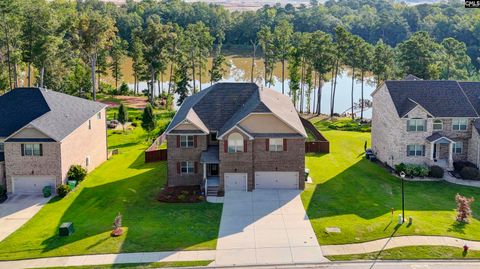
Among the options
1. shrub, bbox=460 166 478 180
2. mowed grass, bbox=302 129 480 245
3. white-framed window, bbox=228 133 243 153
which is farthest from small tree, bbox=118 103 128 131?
shrub, bbox=460 166 478 180

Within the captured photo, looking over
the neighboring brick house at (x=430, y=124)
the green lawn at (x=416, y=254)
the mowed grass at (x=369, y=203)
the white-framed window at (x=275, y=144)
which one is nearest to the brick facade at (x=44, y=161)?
the white-framed window at (x=275, y=144)

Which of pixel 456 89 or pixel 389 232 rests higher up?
pixel 456 89

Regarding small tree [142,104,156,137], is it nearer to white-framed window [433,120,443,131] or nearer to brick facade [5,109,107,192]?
brick facade [5,109,107,192]

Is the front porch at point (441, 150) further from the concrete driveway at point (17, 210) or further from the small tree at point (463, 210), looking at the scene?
the concrete driveway at point (17, 210)

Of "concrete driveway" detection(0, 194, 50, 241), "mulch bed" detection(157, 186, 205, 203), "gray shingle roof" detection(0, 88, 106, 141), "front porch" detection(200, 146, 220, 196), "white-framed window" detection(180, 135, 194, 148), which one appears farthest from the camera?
"white-framed window" detection(180, 135, 194, 148)

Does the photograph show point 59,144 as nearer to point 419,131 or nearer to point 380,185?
point 380,185

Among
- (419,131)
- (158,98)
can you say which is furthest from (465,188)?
(158,98)

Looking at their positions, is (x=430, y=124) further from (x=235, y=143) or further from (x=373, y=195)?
(x=235, y=143)
